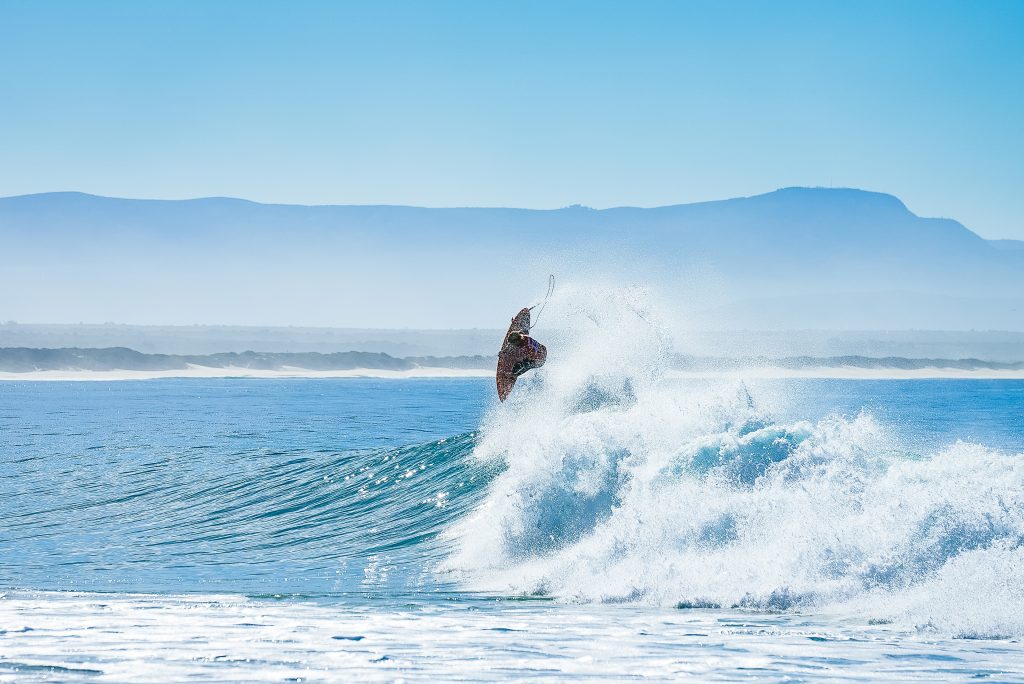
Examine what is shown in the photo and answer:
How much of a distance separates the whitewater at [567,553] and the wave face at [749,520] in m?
0.03

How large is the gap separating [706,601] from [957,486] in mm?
3008

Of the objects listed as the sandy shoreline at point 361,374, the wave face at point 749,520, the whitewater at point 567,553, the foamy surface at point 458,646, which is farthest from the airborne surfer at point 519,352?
the sandy shoreline at point 361,374

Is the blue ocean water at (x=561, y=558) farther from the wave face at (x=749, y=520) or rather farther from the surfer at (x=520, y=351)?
the surfer at (x=520, y=351)

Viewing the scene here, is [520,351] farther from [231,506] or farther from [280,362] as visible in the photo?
[280,362]

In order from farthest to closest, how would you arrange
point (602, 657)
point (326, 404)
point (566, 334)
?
point (326, 404)
point (566, 334)
point (602, 657)

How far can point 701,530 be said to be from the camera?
11.6 m

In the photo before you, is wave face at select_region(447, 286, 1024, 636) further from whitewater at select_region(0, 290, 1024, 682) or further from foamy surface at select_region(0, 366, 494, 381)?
foamy surface at select_region(0, 366, 494, 381)

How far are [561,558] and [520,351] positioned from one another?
27.0ft

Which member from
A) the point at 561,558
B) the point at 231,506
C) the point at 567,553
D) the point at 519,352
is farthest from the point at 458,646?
the point at 519,352

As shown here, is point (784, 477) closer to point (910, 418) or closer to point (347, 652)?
point (347, 652)

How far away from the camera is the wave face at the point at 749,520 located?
986 cm

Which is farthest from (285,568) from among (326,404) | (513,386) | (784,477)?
(326,404)

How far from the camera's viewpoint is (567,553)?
1259 centimetres

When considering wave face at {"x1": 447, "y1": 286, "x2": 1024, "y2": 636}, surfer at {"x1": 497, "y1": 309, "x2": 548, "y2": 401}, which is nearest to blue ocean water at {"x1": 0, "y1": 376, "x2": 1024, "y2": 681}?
wave face at {"x1": 447, "y1": 286, "x2": 1024, "y2": 636}
